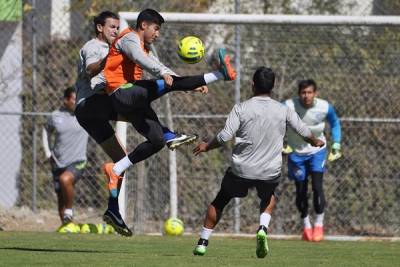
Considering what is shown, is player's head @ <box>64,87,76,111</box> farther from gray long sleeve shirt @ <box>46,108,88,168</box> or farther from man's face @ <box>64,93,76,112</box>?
gray long sleeve shirt @ <box>46,108,88,168</box>

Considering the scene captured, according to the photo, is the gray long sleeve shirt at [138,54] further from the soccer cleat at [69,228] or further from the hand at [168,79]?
the soccer cleat at [69,228]

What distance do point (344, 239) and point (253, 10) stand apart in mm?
3948

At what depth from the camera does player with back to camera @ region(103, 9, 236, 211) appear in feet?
37.4

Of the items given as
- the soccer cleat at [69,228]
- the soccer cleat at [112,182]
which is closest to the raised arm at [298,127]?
the soccer cleat at [112,182]

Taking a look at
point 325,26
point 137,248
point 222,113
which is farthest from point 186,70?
point 137,248

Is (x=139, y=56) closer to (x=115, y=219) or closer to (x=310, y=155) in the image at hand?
(x=115, y=219)

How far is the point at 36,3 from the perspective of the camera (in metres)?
19.9

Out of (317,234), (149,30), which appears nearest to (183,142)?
(149,30)

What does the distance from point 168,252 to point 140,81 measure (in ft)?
5.83

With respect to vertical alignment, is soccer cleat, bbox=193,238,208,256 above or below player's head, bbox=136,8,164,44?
below

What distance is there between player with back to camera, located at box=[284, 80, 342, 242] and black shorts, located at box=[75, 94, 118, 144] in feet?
11.7

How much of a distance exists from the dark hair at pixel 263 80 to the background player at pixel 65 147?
5.89 meters

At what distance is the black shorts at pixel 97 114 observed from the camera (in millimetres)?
12281

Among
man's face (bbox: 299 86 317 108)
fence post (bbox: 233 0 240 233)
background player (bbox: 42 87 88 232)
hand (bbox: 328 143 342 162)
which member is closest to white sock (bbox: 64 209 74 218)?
background player (bbox: 42 87 88 232)
